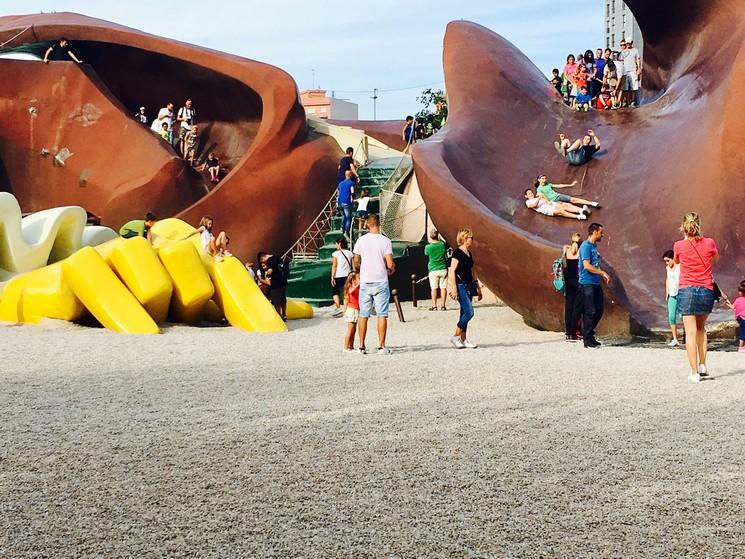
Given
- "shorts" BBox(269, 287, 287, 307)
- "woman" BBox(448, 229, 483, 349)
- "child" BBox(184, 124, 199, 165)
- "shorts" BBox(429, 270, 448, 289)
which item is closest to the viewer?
"woman" BBox(448, 229, 483, 349)

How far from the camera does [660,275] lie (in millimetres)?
10070

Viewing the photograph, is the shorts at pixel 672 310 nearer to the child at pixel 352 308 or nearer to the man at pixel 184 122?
the child at pixel 352 308

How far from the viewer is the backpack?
899 cm

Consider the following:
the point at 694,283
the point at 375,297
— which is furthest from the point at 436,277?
the point at 694,283

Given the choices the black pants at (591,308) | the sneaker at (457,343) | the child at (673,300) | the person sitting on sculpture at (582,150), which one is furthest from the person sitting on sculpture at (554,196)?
the sneaker at (457,343)

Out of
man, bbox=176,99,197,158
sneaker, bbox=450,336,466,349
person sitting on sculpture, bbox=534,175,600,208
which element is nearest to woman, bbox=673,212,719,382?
sneaker, bbox=450,336,466,349

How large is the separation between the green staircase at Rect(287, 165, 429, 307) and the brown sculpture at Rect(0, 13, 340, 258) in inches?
50.4

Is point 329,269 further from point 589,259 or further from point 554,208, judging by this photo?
point 589,259

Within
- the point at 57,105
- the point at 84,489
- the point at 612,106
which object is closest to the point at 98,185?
the point at 57,105

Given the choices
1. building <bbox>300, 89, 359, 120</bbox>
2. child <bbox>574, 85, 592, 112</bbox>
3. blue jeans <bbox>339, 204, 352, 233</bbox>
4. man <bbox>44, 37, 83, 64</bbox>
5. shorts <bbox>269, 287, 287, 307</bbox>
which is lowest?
shorts <bbox>269, 287, 287, 307</bbox>

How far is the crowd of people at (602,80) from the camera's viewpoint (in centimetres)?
1454

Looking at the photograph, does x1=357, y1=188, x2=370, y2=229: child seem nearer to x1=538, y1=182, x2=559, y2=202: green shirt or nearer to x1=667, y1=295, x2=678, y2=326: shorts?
x1=538, y1=182, x2=559, y2=202: green shirt

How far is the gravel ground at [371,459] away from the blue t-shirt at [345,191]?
8325 mm

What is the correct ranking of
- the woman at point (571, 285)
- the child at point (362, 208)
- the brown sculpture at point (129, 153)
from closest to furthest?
1. the woman at point (571, 285)
2. the child at point (362, 208)
3. the brown sculpture at point (129, 153)
